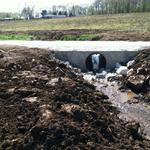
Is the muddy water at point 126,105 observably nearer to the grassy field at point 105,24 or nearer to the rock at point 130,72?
the rock at point 130,72

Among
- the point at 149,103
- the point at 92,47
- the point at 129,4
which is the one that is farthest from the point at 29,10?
the point at 149,103

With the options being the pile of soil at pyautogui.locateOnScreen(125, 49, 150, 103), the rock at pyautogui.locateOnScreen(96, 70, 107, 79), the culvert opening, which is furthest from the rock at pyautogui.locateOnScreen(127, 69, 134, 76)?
the culvert opening

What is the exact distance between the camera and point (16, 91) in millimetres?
19391

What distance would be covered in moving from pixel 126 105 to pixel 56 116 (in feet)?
22.0

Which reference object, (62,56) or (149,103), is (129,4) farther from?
(149,103)

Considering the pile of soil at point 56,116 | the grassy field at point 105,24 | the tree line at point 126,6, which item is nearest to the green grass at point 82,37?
the grassy field at point 105,24

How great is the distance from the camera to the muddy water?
18.8 m

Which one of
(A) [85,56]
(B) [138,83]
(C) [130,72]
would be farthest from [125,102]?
(A) [85,56]

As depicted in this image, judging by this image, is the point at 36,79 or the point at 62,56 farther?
the point at 62,56

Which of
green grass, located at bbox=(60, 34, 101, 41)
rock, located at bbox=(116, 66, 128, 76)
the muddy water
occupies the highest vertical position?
green grass, located at bbox=(60, 34, 101, 41)

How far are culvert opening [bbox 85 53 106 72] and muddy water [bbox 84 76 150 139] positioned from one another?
2.70m

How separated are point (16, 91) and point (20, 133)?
4.85 meters

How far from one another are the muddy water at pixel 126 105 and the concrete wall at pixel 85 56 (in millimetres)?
2605

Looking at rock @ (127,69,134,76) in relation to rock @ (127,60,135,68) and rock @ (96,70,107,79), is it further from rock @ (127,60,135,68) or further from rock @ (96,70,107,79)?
rock @ (96,70,107,79)
